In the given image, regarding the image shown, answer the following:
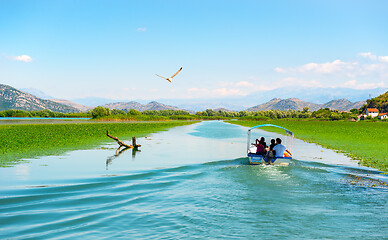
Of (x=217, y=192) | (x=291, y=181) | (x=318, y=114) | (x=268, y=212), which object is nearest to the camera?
(x=268, y=212)

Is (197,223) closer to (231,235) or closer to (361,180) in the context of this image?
(231,235)

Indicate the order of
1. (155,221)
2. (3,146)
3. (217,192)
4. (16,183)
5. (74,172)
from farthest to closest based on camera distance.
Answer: (3,146)
(74,172)
(16,183)
(217,192)
(155,221)

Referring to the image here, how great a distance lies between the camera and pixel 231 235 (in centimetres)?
880

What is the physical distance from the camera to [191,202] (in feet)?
39.2

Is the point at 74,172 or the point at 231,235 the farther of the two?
the point at 74,172

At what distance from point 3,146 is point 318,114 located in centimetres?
19972

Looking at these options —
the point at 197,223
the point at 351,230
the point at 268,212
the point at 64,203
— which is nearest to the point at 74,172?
the point at 64,203

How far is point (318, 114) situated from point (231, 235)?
208 metres

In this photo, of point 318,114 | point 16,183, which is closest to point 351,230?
point 16,183

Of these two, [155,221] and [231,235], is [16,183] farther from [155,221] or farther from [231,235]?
[231,235]

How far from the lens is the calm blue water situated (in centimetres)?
899

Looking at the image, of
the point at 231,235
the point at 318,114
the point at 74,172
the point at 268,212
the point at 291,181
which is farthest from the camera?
the point at 318,114

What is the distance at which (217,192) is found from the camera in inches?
535

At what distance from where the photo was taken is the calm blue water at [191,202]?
8992mm
